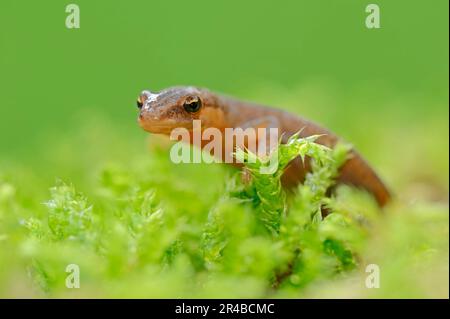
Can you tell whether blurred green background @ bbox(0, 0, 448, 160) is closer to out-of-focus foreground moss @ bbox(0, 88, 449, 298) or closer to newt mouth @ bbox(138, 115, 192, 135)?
newt mouth @ bbox(138, 115, 192, 135)

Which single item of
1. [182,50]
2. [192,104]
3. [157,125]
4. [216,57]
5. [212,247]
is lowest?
[212,247]

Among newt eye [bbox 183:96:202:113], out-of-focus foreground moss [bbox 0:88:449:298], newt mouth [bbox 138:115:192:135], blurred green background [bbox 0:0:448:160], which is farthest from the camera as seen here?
blurred green background [bbox 0:0:448:160]

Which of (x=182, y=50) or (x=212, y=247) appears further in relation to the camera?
(x=182, y=50)

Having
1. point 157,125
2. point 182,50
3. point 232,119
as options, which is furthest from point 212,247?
point 182,50

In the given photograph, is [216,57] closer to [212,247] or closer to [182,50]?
[182,50]

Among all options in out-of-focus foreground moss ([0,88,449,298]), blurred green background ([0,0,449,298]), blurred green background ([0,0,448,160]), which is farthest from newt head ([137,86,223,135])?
blurred green background ([0,0,448,160])

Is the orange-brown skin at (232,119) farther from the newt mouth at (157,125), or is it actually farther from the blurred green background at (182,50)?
the blurred green background at (182,50)

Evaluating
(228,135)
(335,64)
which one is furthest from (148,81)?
(228,135)

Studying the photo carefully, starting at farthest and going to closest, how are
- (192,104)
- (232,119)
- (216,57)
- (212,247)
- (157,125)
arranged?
1. (216,57)
2. (232,119)
3. (192,104)
4. (157,125)
5. (212,247)

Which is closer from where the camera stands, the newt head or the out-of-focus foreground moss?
the out-of-focus foreground moss
